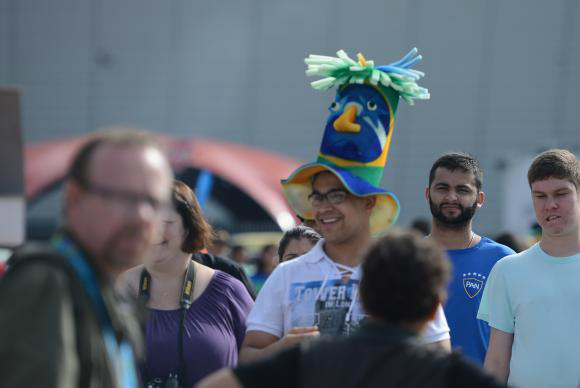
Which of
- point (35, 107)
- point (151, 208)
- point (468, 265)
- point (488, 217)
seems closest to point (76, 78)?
point (35, 107)

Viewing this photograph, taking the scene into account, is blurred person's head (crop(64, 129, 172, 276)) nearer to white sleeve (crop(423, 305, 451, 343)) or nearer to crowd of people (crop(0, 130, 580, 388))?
crowd of people (crop(0, 130, 580, 388))

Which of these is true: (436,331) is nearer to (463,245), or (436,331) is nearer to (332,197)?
(332,197)

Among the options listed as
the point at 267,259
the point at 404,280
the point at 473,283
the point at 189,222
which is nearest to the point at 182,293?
the point at 189,222

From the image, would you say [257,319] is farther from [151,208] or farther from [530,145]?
[530,145]

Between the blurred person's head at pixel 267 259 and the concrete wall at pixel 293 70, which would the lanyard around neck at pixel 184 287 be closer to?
the blurred person's head at pixel 267 259

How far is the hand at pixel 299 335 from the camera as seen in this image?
3092mm

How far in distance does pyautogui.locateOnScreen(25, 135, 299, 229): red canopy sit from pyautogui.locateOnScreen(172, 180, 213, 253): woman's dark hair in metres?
9.33

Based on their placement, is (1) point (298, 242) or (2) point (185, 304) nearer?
(2) point (185, 304)

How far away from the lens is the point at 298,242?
16.2ft

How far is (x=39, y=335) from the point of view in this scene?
2033 millimetres

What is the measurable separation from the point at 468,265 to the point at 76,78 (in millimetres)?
22106

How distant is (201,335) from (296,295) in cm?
90

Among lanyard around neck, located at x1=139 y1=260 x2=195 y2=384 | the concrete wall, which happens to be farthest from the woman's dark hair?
the concrete wall

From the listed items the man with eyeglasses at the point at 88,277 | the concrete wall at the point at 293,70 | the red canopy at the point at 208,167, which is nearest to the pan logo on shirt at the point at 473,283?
the man with eyeglasses at the point at 88,277
